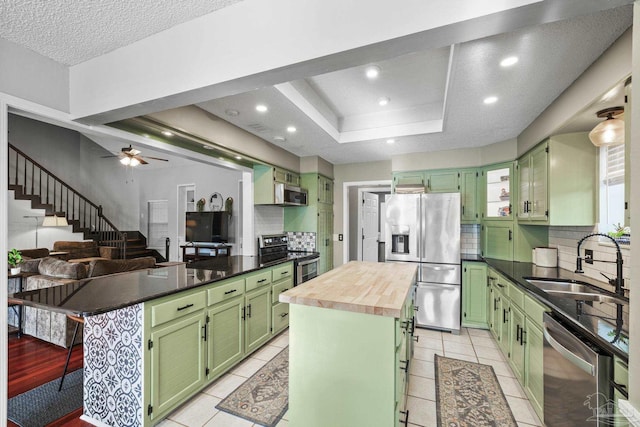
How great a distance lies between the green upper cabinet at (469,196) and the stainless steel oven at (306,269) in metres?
2.26

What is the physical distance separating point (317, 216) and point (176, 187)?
5.42 metres

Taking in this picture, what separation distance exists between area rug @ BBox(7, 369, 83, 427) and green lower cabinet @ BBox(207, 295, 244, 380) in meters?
0.99

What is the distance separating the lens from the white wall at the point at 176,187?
7.19 metres

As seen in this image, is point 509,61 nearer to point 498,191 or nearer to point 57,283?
point 498,191

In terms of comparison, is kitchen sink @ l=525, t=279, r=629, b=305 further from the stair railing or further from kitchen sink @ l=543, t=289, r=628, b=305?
the stair railing

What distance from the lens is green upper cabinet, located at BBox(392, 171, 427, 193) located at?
409 centimetres

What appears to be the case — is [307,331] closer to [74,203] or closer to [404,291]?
[404,291]

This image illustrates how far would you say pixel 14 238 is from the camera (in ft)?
19.2

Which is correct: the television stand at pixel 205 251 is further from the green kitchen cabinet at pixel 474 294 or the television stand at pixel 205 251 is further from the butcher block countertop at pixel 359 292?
the green kitchen cabinet at pixel 474 294

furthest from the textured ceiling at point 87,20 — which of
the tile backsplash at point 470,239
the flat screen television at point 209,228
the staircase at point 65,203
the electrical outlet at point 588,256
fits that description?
the staircase at point 65,203

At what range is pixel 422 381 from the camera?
2436mm

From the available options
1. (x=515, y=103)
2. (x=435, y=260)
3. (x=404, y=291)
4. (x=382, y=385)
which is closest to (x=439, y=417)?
(x=382, y=385)

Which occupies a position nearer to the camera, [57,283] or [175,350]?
[175,350]

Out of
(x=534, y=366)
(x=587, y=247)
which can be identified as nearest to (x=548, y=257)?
(x=587, y=247)
